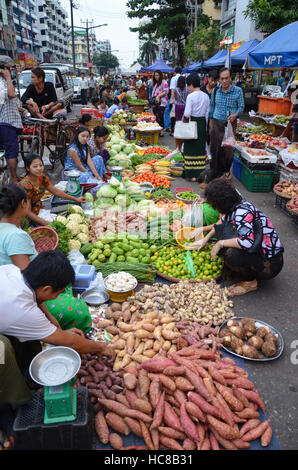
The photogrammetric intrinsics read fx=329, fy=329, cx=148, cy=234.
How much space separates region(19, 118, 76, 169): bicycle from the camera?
7.29 metres

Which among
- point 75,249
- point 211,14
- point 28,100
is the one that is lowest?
point 75,249

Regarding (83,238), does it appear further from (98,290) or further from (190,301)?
(190,301)

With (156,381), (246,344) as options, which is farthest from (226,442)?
(246,344)

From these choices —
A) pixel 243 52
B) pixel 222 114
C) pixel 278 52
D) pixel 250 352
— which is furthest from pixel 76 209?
pixel 243 52

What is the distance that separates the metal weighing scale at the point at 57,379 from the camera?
1.84 metres

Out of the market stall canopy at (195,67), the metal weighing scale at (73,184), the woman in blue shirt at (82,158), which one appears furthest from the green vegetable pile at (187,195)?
the market stall canopy at (195,67)

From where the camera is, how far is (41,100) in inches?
297

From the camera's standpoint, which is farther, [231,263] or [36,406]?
[231,263]

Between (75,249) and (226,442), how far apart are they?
283cm

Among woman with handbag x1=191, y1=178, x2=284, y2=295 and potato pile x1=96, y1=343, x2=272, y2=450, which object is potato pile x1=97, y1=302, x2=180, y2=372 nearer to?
potato pile x1=96, y1=343, x2=272, y2=450

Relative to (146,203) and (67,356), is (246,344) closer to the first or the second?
(67,356)

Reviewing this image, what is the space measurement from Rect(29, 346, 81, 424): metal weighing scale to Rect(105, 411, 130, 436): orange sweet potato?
15.7 inches

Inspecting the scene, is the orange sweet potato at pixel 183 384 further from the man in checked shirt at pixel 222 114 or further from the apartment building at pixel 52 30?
the apartment building at pixel 52 30
